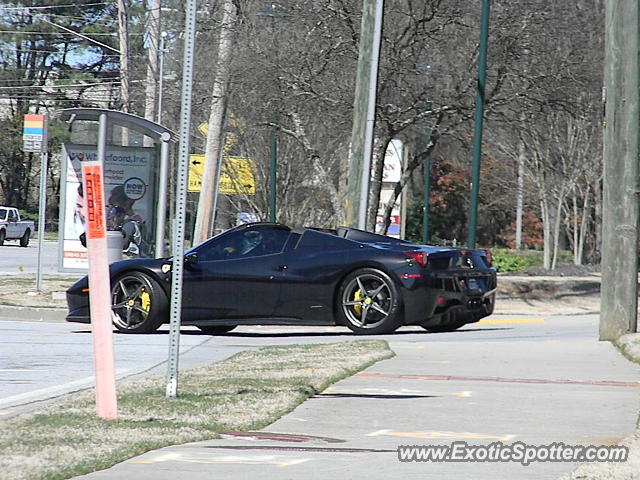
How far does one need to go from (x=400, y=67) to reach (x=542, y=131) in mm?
11528

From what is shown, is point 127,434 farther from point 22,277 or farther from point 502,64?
point 22,277

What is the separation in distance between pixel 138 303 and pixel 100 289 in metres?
7.36

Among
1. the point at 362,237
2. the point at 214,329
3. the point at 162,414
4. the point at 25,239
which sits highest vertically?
the point at 362,237

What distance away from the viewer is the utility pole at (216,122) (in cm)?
2680

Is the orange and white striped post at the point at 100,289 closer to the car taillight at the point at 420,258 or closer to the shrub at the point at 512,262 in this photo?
the car taillight at the point at 420,258

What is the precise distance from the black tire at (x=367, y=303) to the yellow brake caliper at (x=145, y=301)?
232cm

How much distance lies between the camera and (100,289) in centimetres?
754

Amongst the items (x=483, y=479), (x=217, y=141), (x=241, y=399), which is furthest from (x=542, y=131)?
(x=483, y=479)

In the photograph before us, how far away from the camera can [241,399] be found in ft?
28.5

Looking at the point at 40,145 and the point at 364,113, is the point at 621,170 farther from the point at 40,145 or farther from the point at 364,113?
the point at 40,145

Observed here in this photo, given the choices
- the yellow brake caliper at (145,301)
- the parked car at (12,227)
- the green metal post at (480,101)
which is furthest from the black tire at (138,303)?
the parked car at (12,227)

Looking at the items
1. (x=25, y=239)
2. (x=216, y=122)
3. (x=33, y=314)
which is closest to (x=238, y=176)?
(x=216, y=122)

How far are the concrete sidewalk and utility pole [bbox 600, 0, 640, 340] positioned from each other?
4.24ft

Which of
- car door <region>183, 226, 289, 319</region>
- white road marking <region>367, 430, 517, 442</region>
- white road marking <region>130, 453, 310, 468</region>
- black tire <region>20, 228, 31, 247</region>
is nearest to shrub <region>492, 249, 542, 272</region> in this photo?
black tire <region>20, 228, 31, 247</region>
